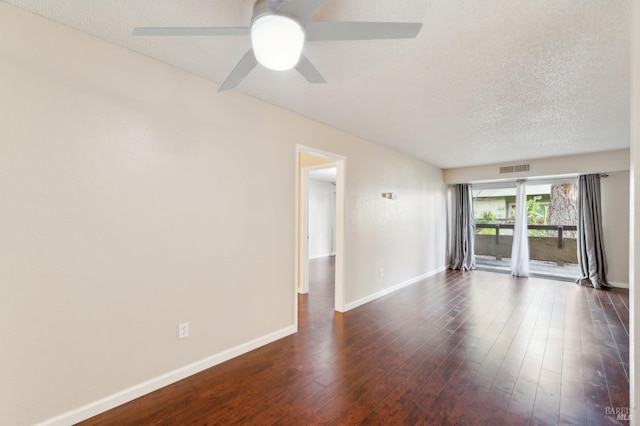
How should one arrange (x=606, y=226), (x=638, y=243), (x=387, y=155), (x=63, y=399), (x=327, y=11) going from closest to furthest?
(x=638, y=243), (x=327, y=11), (x=63, y=399), (x=387, y=155), (x=606, y=226)

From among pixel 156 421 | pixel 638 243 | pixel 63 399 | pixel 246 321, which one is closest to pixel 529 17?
pixel 638 243

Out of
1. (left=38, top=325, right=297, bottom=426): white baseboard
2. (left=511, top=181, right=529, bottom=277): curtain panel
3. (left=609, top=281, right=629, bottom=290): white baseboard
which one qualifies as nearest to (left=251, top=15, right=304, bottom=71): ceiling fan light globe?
(left=38, top=325, right=297, bottom=426): white baseboard

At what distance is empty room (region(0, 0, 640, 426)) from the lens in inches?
61.5

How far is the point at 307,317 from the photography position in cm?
355

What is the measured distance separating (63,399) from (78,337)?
0.38 meters

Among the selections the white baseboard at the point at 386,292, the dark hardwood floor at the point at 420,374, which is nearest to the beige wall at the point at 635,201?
the dark hardwood floor at the point at 420,374

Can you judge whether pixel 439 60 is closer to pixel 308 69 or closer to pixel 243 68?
pixel 308 69

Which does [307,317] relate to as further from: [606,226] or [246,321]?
[606,226]

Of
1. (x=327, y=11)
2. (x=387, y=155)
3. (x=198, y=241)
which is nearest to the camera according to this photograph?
(x=327, y=11)

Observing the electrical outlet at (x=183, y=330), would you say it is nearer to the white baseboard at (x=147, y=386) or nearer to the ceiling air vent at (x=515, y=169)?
the white baseboard at (x=147, y=386)

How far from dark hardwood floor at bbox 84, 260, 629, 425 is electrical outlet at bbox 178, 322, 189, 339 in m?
0.36

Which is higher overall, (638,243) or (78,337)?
(638,243)

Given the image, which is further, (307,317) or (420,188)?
(420,188)

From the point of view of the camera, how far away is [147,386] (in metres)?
2.01
